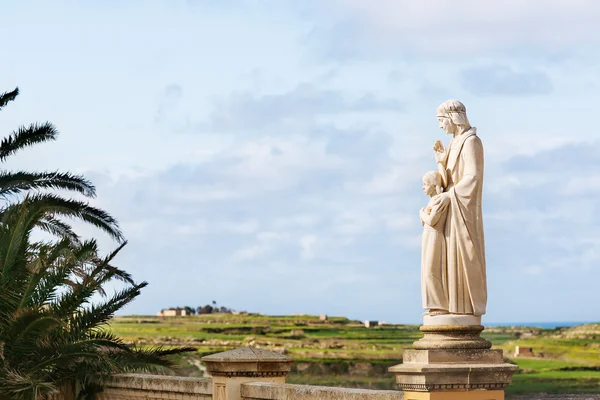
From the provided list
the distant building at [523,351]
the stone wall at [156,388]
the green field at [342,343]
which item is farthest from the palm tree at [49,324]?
the distant building at [523,351]

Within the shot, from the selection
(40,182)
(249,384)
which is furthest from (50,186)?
(249,384)

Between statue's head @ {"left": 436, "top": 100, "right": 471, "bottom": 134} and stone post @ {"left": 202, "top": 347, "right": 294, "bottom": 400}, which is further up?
statue's head @ {"left": 436, "top": 100, "right": 471, "bottom": 134}

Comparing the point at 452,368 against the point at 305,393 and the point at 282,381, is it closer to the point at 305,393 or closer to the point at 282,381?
the point at 305,393

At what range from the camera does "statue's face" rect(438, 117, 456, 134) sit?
10.2 metres

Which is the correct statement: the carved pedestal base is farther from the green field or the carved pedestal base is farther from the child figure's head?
the green field

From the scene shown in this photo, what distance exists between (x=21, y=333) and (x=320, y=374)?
36.5m

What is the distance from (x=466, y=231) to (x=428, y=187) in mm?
575

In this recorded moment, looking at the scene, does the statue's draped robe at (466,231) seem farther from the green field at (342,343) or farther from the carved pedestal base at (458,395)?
the green field at (342,343)

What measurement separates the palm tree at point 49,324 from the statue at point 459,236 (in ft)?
22.9

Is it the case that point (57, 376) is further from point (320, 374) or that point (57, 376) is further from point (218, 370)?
point (320, 374)

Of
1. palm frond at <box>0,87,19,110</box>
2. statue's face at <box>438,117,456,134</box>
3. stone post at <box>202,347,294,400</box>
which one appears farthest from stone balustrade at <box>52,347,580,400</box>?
palm frond at <box>0,87,19,110</box>

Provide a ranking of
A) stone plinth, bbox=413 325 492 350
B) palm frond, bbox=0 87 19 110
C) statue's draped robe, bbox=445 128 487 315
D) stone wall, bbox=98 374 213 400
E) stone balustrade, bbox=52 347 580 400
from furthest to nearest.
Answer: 1. palm frond, bbox=0 87 19 110
2. stone wall, bbox=98 374 213 400
3. stone balustrade, bbox=52 347 580 400
4. statue's draped robe, bbox=445 128 487 315
5. stone plinth, bbox=413 325 492 350

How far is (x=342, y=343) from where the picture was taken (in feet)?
181

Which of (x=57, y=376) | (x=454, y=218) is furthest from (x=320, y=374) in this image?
(x=454, y=218)
